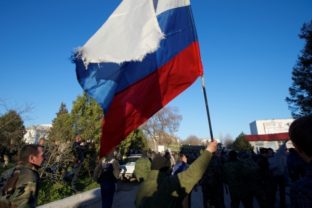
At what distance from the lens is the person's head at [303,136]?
196cm

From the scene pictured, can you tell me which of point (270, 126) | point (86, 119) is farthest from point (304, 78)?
point (270, 126)

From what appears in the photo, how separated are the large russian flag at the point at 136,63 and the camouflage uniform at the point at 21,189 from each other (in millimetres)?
974

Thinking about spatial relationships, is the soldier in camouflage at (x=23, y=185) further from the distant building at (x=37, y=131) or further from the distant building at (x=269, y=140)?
the distant building at (x=269, y=140)

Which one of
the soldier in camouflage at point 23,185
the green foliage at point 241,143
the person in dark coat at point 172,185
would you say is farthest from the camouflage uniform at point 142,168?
the green foliage at point 241,143

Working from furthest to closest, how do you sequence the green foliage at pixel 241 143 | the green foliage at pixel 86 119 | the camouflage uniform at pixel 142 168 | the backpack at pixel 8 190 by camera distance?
the green foliage at pixel 241 143 < the green foliage at pixel 86 119 < the camouflage uniform at pixel 142 168 < the backpack at pixel 8 190

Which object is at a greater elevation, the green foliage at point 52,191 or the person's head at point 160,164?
the person's head at point 160,164

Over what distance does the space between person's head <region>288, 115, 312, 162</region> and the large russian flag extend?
243 centimetres

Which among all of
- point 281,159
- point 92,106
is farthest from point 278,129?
point 281,159

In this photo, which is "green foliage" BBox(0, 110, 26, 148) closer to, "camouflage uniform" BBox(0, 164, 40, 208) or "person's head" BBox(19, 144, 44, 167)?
"person's head" BBox(19, 144, 44, 167)

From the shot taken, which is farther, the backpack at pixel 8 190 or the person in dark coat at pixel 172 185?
the backpack at pixel 8 190

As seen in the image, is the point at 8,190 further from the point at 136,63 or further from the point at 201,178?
the point at 201,178

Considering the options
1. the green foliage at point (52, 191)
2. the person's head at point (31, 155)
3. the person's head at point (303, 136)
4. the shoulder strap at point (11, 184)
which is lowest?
the green foliage at point (52, 191)

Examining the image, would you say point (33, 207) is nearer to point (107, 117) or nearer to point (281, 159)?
point (107, 117)

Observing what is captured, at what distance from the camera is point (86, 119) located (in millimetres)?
19594
